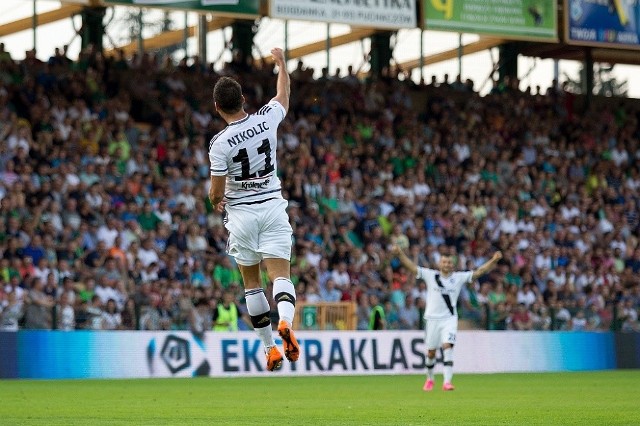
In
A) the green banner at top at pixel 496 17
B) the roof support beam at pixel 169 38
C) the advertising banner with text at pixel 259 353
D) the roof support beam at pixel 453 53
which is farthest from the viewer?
the roof support beam at pixel 453 53

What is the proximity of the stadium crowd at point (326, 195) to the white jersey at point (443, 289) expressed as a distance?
4.71 metres

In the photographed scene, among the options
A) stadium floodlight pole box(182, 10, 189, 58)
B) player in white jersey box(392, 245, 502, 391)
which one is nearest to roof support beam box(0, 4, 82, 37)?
stadium floodlight pole box(182, 10, 189, 58)

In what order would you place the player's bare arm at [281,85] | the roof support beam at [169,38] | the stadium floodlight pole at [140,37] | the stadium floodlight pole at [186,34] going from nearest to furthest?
the player's bare arm at [281,85], the stadium floodlight pole at [140,37], the roof support beam at [169,38], the stadium floodlight pole at [186,34]

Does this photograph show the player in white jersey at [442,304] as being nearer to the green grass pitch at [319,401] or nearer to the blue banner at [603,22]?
the green grass pitch at [319,401]

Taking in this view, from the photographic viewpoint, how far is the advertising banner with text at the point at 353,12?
26.1 m

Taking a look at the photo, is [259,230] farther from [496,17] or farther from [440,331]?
[496,17]

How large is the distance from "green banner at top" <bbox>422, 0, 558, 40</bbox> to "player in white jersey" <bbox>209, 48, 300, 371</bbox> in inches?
696

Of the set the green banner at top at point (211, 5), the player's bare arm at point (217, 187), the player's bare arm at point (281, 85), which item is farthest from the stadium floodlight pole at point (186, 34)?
the player's bare arm at point (217, 187)

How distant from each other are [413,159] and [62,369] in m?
11.8

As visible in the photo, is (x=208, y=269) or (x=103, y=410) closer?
(x=103, y=410)

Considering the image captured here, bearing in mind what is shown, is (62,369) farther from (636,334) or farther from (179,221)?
(636,334)

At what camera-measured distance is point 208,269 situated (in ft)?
79.8

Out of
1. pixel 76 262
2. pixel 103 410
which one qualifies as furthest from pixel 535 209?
pixel 103 410

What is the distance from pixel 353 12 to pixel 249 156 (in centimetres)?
1678
